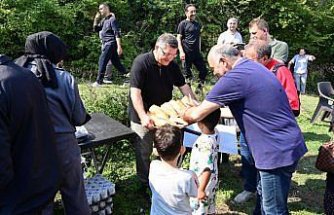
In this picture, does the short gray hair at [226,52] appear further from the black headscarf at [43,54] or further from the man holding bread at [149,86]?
the black headscarf at [43,54]

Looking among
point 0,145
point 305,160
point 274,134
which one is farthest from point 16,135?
point 305,160

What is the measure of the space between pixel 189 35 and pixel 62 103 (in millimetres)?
→ 6560

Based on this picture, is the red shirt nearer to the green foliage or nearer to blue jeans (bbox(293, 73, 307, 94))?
the green foliage

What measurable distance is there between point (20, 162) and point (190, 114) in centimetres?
142

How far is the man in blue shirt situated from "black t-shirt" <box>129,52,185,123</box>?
3.52 ft

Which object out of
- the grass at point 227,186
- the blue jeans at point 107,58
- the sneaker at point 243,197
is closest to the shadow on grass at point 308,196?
the grass at point 227,186

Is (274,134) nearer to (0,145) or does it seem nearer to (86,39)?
(0,145)

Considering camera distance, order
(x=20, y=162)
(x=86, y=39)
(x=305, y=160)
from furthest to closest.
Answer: (x=86, y=39), (x=305, y=160), (x=20, y=162)

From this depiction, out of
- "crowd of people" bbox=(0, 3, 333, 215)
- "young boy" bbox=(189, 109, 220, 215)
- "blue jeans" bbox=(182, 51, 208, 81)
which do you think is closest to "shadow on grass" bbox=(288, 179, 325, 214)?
"crowd of people" bbox=(0, 3, 333, 215)

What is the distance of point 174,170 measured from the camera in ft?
9.41

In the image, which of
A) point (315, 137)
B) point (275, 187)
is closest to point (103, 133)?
point (275, 187)

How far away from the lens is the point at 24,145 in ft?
7.18

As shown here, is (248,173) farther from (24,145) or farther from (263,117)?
(24,145)

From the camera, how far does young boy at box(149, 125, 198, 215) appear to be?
9.25 ft
